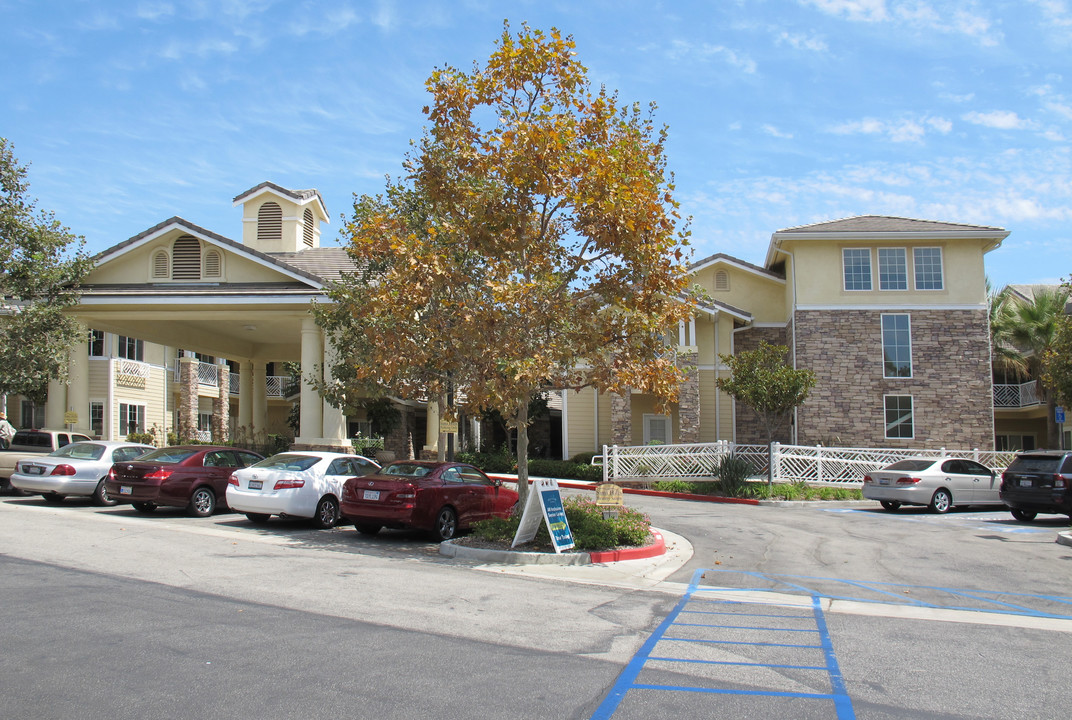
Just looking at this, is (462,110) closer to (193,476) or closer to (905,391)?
(193,476)

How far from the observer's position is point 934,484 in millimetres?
20281

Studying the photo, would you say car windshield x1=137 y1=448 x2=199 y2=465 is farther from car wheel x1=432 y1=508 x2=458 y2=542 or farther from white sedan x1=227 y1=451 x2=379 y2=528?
car wheel x1=432 y1=508 x2=458 y2=542

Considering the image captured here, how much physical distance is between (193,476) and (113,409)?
23.9m

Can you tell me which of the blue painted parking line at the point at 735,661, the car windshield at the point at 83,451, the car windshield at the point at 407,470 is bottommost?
the blue painted parking line at the point at 735,661

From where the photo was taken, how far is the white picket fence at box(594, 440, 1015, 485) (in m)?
25.7

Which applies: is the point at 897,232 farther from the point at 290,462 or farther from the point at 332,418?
the point at 290,462

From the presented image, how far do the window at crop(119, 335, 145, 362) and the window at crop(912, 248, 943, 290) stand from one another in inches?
1288

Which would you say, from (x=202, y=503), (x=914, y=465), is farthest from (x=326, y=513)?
(x=914, y=465)

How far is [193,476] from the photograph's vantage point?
1563 centimetres

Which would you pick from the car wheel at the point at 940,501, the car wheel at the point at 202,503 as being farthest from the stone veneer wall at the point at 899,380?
the car wheel at the point at 202,503

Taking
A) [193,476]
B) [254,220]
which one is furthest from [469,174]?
[254,220]

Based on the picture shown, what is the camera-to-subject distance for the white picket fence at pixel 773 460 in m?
25.7

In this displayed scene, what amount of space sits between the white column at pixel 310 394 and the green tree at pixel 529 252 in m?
10.9

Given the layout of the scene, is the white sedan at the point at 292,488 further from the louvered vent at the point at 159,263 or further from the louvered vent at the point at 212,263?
the louvered vent at the point at 159,263
